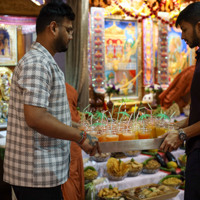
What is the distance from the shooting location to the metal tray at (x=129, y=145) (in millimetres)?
2142

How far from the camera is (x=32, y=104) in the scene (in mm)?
1545

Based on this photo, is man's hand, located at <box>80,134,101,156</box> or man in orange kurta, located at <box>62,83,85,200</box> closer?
man's hand, located at <box>80,134,101,156</box>

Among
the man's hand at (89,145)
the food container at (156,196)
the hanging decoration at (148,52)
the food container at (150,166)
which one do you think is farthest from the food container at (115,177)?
the hanging decoration at (148,52)

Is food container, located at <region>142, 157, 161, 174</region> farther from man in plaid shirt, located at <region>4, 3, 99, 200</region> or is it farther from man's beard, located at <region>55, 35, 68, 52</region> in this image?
man's beard, located at <region>55, 35, 68, 52</region>

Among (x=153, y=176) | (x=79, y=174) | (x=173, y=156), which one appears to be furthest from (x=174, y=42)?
(x=79, y=174)

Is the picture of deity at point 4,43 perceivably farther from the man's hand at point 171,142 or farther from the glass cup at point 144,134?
the man's hand at point 171,142

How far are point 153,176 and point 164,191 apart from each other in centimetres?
40

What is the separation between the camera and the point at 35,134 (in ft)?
5.38

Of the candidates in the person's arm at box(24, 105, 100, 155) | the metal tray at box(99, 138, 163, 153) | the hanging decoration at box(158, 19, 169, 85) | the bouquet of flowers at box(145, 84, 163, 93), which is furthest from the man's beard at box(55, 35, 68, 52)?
the hanging decoration at box(158, 19, 169, 85)

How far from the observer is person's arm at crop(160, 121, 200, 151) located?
81.4 inches

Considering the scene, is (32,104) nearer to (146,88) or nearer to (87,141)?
(87,141)

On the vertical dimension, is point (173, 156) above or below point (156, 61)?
below

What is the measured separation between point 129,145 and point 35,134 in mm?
798

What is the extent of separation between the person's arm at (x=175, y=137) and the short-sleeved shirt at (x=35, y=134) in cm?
81
